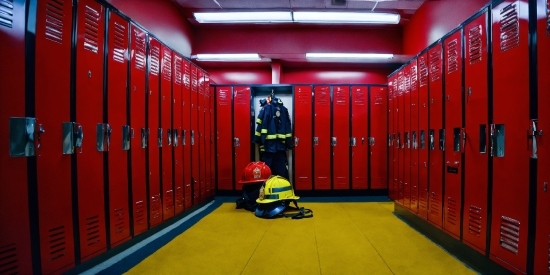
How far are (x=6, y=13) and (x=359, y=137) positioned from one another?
206 inches

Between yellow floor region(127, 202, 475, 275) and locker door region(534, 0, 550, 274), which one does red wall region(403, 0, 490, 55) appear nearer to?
locker door region(534, 0, 550, 274)

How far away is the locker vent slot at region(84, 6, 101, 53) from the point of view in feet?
7.66

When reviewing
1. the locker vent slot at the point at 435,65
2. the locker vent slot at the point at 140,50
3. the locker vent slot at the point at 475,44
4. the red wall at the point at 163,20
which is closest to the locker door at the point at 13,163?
the locker vent slot at the point at 140,50

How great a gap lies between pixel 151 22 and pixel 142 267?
3.64 metres

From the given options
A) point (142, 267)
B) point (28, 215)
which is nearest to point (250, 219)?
point (142, 267)

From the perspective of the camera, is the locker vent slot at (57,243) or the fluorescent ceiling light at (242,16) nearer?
the locker vent slot at (57,243)

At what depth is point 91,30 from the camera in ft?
7.82

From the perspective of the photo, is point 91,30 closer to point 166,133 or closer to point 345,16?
point 166,133

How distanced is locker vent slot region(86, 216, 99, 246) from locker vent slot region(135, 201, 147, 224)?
608 millimetres

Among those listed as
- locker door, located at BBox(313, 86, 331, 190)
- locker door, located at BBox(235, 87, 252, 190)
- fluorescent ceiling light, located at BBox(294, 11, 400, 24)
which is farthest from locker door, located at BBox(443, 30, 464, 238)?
locker door, located at BBox(235, 87, 252, 190)

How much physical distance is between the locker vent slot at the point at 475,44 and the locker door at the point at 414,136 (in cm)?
116

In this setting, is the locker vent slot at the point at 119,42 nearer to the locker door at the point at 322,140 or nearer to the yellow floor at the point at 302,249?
the yellow floor at the point at 302,249

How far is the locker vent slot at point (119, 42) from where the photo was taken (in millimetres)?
2711

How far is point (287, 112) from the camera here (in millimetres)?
5758
